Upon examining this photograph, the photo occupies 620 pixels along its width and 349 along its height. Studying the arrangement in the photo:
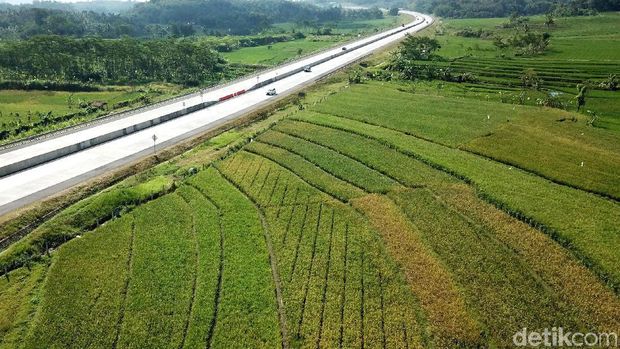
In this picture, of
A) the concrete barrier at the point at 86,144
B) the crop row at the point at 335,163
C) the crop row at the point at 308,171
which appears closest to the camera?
the crop row at the point at 308,171

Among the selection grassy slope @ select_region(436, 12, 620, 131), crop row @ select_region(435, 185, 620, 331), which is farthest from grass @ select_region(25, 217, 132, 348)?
grassy slope @ select_region(436, 12, 620, 131)

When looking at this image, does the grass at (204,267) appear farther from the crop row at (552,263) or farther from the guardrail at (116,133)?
the crop row at (552,263)

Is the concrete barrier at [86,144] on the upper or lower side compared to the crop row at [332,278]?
upper

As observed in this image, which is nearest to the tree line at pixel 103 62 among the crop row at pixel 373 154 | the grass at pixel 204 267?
the crop row at pixel 373 154

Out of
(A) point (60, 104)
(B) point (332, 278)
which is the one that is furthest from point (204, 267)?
(A) point (60, 104)

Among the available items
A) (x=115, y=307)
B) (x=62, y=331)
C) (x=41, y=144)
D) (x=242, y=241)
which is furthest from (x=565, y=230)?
(x=41, y=144)

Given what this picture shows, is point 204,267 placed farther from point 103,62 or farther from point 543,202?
point 103,62

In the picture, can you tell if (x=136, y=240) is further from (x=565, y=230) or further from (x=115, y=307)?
(x=565, y=230)
